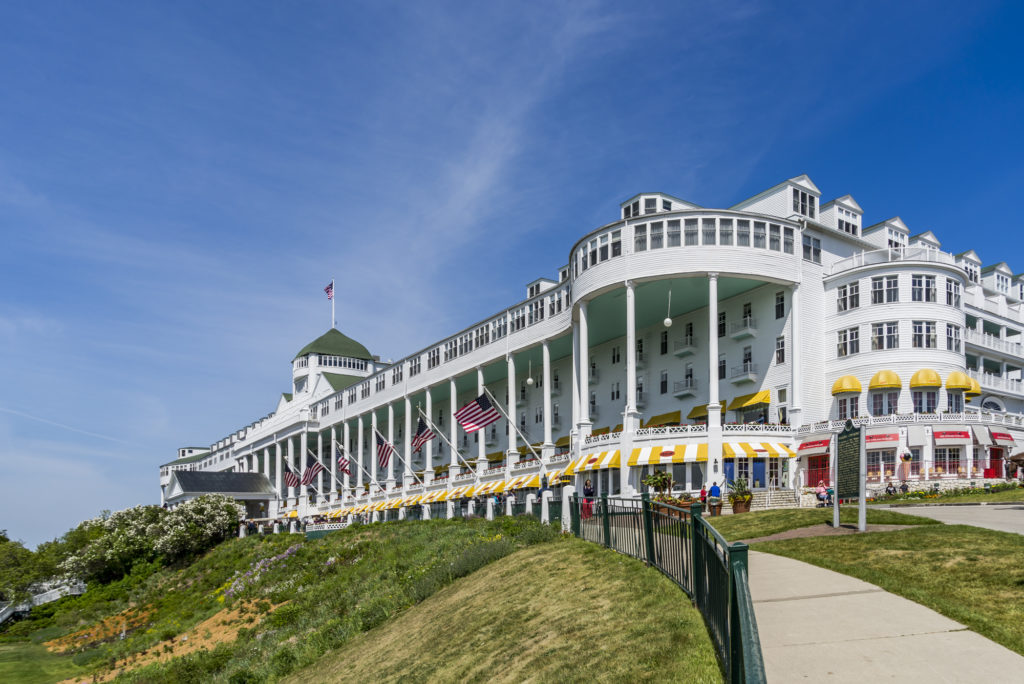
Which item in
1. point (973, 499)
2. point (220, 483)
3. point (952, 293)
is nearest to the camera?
point (973, 499)

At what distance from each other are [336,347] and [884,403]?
79.9 m

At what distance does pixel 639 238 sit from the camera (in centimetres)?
4875

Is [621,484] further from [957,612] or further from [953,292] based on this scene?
[957,612]

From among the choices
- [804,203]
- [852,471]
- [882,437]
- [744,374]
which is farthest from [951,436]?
[852,471]

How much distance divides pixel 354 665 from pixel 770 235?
1468 inches

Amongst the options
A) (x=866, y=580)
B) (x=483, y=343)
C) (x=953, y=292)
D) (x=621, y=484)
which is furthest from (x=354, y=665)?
(x=483, y=343)

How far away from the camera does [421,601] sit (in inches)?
904

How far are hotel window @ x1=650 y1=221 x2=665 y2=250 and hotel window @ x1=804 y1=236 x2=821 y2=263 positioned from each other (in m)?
9.04

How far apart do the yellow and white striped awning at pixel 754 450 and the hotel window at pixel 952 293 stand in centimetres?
1217

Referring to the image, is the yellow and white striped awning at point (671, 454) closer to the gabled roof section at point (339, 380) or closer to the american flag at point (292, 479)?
the american flag at point (292, 479)

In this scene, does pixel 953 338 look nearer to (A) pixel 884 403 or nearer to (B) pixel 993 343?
(A) pixel 884 403

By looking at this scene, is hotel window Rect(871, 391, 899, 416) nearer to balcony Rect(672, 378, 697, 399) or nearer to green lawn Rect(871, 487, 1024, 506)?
green lawn Rect(871, 487, 1024, 506)

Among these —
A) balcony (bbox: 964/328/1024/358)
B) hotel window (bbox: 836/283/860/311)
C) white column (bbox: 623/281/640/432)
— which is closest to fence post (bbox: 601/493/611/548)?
white column (bbox: 623/281/640/432)

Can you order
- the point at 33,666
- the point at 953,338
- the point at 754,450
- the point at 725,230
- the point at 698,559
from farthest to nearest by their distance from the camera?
the point at 725,230
the point at 953,338
the point at 754,450
the point at 33,666
the point at 698,559
